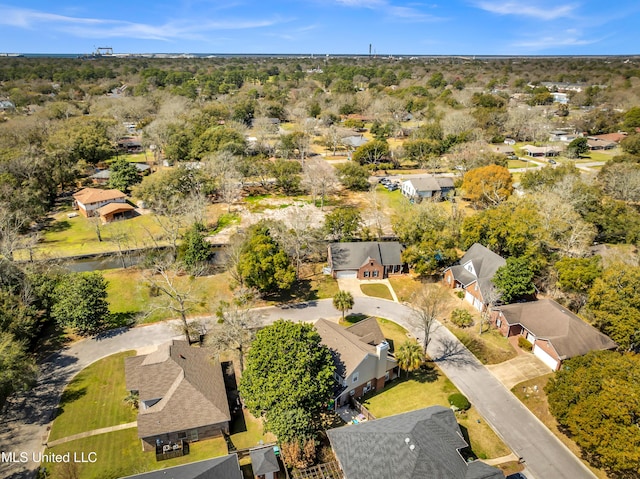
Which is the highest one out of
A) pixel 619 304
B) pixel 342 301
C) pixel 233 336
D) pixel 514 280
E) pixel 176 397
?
pixel 514 280

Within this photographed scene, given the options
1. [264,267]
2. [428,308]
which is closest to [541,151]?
[428,308]

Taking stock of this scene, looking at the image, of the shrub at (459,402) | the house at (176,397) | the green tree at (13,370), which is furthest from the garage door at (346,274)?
the green tree at (13,370)

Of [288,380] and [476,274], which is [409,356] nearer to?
[288,380]

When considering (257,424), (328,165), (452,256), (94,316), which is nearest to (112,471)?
(257,424)

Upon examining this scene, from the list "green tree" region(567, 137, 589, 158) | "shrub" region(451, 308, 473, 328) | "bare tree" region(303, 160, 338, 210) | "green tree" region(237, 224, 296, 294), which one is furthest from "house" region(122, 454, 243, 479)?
"green tree" region(567, 137, 589, 158)

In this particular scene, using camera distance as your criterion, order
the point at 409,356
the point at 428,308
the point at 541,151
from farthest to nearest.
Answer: the point at 541,151 < the point at 428,308 < the point at 409,356

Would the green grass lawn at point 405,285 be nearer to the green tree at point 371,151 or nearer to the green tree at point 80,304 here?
the green tree at point 80,304
